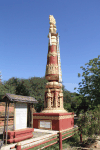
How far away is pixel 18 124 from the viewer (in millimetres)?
9234

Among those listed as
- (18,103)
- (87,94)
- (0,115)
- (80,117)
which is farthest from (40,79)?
(18,103)

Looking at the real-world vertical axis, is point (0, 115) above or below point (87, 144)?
above

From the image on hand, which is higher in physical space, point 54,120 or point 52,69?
point 52,69

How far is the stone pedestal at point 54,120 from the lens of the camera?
1356cm

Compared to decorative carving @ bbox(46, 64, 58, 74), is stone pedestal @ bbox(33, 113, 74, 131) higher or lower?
lower

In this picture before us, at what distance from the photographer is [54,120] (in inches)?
541

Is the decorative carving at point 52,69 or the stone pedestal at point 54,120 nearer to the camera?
the stone pedestal at point 54,120

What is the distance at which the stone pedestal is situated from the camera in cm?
1356

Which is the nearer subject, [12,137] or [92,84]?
[12,137]

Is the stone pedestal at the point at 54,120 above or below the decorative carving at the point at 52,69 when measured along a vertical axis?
below

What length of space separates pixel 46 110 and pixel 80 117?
13.2 feet

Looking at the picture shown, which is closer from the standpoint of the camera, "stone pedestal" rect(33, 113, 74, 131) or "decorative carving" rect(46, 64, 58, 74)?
"stone pedestal" rect(33, 113, 74, 131)

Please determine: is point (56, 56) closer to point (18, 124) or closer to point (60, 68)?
point (60, 68)

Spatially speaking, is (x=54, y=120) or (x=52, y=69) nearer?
(x=54, y=120)
